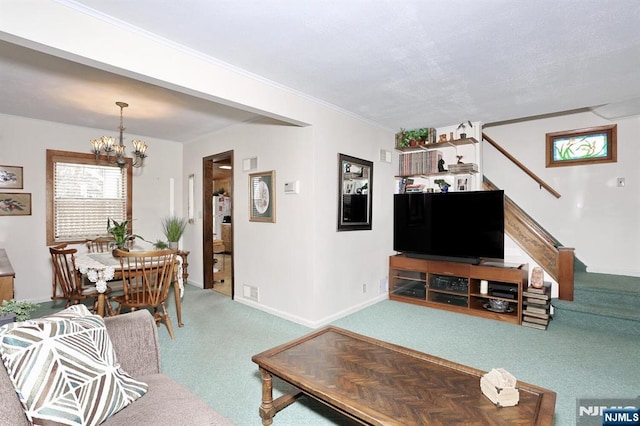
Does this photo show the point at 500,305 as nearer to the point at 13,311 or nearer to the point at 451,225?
the point at 451,225

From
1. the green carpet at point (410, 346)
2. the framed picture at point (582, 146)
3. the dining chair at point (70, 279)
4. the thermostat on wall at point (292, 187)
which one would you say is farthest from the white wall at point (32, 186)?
the framed picture at point (582, 146)

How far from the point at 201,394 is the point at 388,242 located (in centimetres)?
325

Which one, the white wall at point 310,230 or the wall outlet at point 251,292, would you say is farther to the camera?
the wall outlet at point 251,292

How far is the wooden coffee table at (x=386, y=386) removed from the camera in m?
1.39

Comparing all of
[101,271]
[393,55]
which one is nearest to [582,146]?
[393,55]

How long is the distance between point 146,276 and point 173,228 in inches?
90.3

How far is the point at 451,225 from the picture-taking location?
4203mm

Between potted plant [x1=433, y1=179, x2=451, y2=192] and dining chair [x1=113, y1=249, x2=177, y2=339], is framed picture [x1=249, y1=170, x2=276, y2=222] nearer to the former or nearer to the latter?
dining chair [x1=113, y1=249, x2=177, y2=339]

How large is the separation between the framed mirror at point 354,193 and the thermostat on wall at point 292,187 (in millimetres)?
534

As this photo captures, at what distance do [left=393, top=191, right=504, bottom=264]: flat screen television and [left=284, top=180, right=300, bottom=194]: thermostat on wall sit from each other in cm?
172

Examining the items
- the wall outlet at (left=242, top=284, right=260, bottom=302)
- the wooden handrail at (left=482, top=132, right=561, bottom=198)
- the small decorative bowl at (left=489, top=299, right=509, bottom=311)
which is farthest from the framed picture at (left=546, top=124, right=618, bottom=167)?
the wall outlet at (left=242, top=284, right=260, bottom=302)

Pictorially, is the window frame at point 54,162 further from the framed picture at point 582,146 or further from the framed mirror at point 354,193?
the framed picture at point 582,146

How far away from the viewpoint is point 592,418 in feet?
6.75

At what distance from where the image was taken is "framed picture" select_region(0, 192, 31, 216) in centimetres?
420
